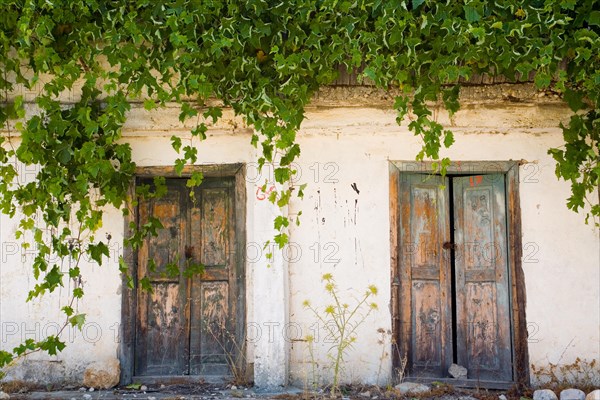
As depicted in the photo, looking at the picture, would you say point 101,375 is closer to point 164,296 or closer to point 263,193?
point 164,296

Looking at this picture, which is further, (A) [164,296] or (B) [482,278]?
(A) [164,296]

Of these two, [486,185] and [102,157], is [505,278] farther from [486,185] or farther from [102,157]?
[102,157]

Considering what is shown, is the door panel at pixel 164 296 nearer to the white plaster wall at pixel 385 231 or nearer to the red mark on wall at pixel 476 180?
the white plaster wall at pixel 385 231

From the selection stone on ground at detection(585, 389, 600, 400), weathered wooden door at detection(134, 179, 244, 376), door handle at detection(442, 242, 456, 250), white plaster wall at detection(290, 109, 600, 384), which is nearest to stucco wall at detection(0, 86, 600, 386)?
white plaster wall at detection(290, 109, 600, 384)

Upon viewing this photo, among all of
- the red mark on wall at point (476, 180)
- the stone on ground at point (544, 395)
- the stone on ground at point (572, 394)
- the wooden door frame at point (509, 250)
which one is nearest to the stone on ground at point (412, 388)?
the wooden door frame at point (509, 250)

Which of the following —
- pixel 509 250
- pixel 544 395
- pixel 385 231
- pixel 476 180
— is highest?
pixel 476 180

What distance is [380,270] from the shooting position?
7.23 meters

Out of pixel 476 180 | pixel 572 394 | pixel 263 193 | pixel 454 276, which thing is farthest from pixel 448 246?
pixel 263 193

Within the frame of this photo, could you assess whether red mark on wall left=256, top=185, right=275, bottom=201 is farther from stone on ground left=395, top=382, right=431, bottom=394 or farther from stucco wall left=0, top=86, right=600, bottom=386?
stone on ground left=395, top=382, right=431, bottom=394

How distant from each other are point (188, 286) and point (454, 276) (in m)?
2.49

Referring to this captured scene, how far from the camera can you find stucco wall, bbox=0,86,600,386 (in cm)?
707

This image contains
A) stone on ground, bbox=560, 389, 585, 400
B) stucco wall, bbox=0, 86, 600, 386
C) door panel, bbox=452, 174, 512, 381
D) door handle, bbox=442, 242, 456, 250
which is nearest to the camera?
stone on ground, bbox=560, 389, 585, 400

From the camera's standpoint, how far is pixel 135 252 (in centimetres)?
750

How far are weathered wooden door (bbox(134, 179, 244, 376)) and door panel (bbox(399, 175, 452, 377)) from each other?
158cm
